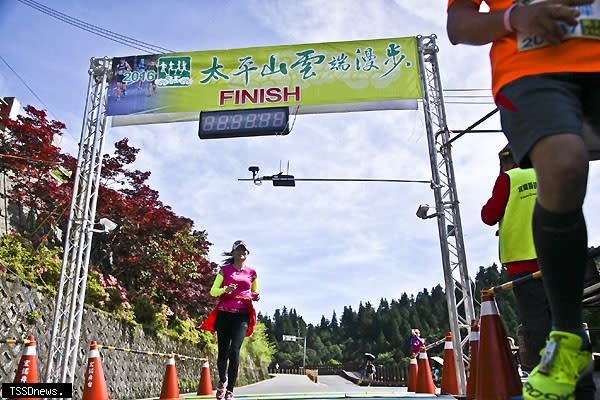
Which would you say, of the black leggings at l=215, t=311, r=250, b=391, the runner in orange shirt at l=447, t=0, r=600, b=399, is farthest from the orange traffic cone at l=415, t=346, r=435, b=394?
the runner in orange shirt at l=447, t=0, r=600, b=399

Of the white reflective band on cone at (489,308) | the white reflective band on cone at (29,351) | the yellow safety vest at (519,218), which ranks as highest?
the yellow safety vest at (519,218)

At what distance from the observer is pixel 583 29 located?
1.17 metres

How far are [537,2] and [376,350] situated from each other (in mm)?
57336

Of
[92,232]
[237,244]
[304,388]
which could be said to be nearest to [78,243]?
[92,232]

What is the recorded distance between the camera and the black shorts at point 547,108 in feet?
3.51

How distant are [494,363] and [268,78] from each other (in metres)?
6.33

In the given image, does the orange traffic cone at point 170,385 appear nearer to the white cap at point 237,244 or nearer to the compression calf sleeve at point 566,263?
the white cap at point 237,244

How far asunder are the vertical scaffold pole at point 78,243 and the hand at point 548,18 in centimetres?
696

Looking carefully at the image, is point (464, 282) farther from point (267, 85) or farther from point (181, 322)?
point (181, 322)

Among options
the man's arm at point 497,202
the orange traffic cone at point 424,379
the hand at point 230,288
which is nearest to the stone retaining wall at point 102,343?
the hand at point 230,288

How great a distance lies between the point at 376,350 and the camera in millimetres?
55000

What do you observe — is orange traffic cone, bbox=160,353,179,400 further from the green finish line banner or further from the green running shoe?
the green running shoe

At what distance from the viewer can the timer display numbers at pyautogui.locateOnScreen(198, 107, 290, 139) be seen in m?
7.51

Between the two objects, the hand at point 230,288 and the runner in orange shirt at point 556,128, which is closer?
the runner in orange shirt at point 556,128
